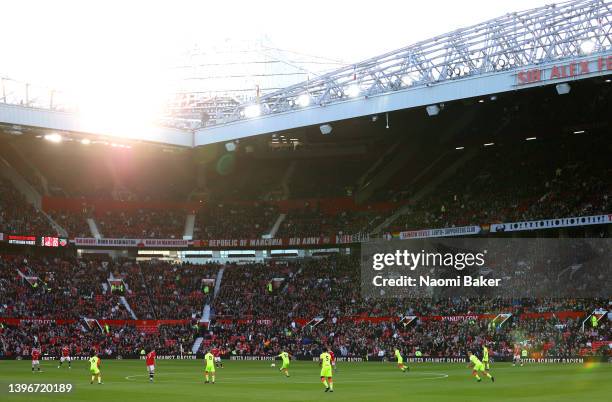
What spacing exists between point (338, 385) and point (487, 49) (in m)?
31.3

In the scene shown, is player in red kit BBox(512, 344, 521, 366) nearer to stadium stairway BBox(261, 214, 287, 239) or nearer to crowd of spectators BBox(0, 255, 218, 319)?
crowd of spectators BBox(0, 255, 218, 319)

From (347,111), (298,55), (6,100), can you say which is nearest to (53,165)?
(6,100)

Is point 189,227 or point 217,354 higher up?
point 189,227

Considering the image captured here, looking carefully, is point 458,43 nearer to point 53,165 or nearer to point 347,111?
point 347,111

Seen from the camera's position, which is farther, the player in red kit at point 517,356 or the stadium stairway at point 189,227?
the stadium stairway at point 189,227

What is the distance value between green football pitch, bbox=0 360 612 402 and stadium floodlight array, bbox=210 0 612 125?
2106 centimetres

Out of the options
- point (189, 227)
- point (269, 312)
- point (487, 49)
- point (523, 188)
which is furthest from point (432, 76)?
point (189, 227)

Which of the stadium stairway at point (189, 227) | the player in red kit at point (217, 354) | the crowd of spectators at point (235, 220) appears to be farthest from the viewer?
the stadium stairway at point (189, 227)

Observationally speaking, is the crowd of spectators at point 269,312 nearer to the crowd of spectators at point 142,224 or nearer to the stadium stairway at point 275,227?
the stadium stairway at point 275,227

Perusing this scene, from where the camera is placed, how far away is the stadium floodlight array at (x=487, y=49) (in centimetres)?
5803

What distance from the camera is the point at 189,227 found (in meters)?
93.3

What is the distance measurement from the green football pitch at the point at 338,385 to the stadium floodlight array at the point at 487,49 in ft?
69.1

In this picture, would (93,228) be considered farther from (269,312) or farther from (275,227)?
(269,312)

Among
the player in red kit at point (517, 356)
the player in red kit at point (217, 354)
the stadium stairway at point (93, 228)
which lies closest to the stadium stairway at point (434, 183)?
the stadium stairway at point (93, 228)
